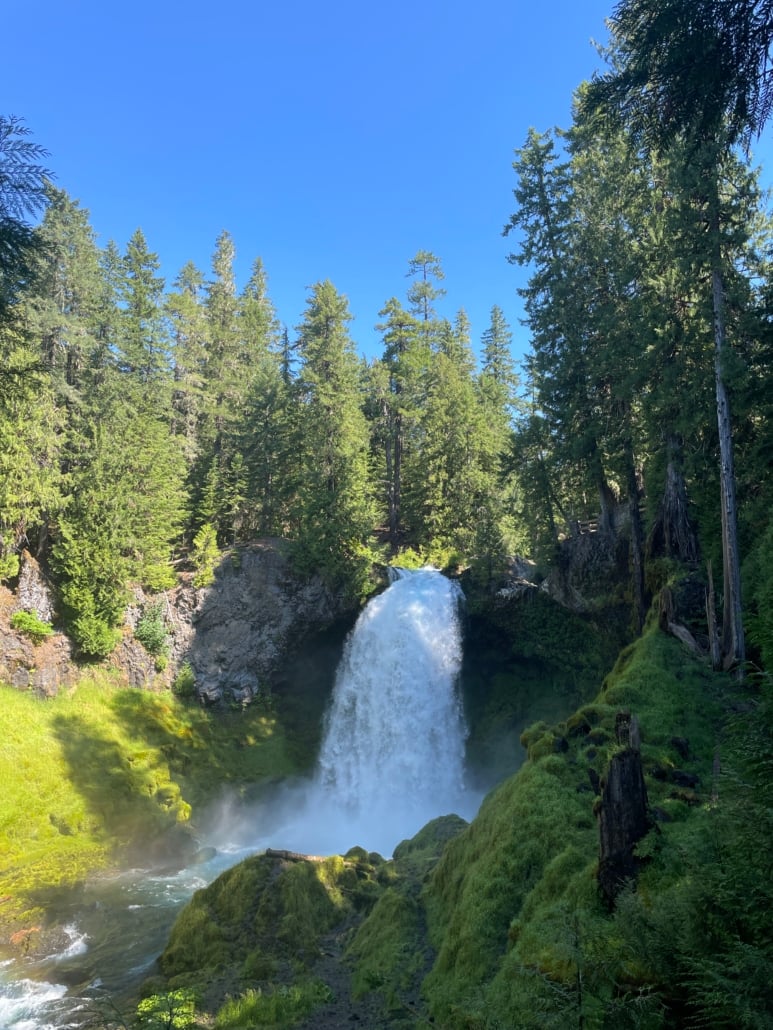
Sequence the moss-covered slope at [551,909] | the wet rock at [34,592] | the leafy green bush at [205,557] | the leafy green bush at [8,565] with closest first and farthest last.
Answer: the moss-covered slope at [551,909], the leafy green bush at [8,565], the wet rock at [34,592], the leafy green bush at [205,557]

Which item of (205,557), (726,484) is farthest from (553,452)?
(205,557)

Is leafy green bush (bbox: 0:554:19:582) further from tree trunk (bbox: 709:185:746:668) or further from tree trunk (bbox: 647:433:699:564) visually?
tree trunk (bbox: 709:185:746:668)

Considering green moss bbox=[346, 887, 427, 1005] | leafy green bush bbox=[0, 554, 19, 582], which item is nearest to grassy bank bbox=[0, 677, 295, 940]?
leafy green bush bbox=[0, 554, 19, 582]

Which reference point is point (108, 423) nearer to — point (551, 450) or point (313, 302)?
point (313, 302)

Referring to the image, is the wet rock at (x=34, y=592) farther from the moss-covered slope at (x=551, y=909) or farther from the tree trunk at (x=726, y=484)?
the tree trunk at (x=726, y=484)

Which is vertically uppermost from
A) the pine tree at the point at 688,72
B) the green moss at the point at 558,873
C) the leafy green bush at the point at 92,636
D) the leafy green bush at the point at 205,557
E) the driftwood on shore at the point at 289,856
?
the pine tree at the point at 688,72

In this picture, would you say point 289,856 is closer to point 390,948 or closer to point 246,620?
point 390,948

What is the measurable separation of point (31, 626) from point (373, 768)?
14164 mm

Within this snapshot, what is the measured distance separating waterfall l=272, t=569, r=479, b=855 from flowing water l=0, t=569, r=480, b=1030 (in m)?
0.04

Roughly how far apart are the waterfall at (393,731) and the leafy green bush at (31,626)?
11845 mm

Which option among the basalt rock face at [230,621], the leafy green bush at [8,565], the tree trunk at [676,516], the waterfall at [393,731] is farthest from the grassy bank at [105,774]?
the tree trunk at [676,516]

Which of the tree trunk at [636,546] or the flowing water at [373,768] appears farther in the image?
the tree trunk at [636,546]

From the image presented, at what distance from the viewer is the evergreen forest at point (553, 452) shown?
5.02 m

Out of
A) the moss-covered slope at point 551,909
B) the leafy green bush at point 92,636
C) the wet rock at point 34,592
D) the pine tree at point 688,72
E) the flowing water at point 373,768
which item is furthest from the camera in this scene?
the leafy green bush at point 92,636
